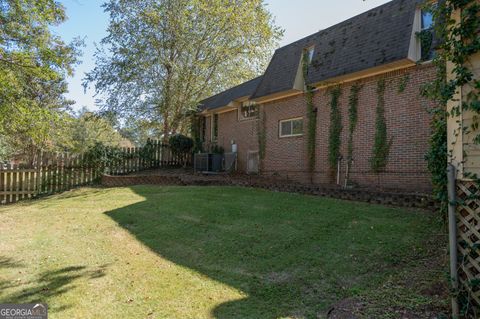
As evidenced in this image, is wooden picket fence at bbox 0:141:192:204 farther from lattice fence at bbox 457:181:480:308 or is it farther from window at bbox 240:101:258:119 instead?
lattice fence at bbox 457:181:480:308

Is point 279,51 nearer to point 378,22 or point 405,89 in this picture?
point 378,22

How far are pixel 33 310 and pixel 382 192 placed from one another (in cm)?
778

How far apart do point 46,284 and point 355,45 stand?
10.8 m

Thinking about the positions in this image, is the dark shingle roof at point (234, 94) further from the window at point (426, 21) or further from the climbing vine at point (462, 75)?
the climbing vine at point (462, 75)

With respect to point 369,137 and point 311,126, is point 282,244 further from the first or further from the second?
point 311,126

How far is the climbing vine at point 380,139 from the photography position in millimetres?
9453

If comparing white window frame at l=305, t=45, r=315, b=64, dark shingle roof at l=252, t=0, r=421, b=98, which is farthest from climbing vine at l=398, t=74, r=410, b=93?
white window frame at l=305, t=45, r=315, b=64

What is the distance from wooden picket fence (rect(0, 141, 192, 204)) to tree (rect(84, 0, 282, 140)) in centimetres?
354

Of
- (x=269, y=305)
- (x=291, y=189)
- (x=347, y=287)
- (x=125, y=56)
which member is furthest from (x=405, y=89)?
(x=125, y=56)

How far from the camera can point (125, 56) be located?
54.1 feet

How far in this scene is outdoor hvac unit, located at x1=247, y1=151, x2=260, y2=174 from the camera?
1501cm

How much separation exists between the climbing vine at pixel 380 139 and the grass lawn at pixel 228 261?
7.50 ft

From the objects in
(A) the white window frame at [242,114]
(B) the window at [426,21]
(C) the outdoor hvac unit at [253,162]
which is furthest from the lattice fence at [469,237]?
(A) the white window frame at [242,114]

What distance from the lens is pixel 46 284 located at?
4043mm
